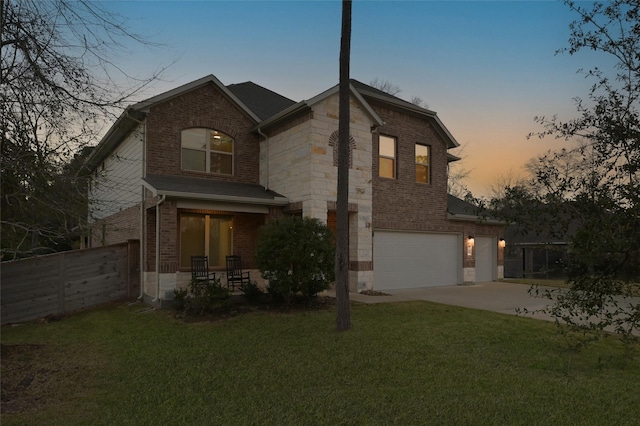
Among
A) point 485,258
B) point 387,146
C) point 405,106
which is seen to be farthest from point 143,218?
point 485,258

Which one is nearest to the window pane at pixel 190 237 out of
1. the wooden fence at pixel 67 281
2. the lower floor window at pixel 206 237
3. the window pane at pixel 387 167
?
the lower floor window at pixel 206 237

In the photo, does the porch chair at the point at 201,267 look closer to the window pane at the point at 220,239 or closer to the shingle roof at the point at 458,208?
the window pane at the point at 220,239

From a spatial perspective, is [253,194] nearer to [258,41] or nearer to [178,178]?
[178,178]

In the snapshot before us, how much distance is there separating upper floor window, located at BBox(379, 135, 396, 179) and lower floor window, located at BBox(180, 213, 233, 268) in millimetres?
5472

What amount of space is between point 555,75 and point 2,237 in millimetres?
7856

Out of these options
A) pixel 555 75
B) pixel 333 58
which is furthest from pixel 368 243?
pixel 555 75

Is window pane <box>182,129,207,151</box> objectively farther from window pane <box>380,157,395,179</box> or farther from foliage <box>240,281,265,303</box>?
window pane <box>380,157,395,179</box>

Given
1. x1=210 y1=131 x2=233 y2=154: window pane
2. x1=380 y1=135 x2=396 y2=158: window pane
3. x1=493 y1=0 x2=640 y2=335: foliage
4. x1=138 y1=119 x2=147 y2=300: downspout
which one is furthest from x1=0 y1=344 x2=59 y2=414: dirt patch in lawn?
x1=380 y1=135 x2=396 y2=158: window pane

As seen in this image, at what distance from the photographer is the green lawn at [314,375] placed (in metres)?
4.04

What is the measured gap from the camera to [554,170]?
374cm

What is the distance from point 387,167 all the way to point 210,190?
6.25 m

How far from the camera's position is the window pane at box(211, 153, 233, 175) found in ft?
43.8

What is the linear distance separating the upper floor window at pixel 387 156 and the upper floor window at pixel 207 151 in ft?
16.8

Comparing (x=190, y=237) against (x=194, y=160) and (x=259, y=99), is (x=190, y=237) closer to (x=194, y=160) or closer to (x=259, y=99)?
(x=194, y=160)
